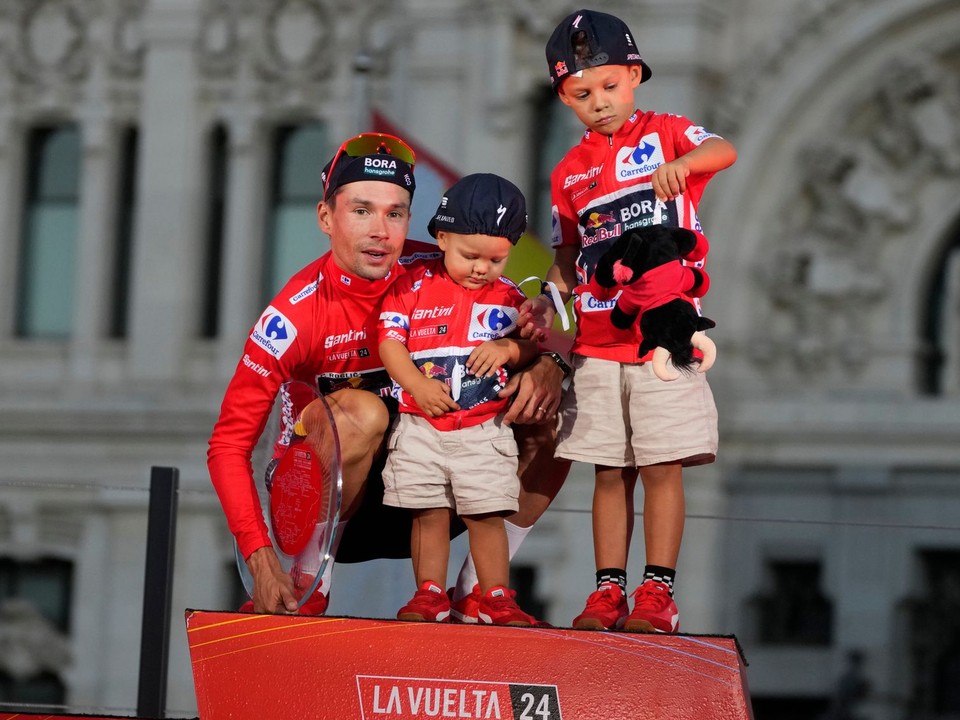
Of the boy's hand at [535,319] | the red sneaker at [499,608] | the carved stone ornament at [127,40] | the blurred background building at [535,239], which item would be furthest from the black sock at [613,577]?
the carved stone ornament at [127,40]

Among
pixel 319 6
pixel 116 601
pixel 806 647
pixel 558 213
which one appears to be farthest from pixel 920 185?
pixel 558 213

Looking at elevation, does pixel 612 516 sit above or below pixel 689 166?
below

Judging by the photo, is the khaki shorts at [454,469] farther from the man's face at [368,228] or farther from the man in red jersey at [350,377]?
the man's face at [368,228]

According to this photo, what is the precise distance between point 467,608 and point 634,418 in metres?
0.73

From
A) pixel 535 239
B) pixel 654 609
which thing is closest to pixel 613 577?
pixel 654 609

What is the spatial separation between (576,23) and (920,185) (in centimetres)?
1229

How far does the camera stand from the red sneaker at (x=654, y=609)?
5.39 metres

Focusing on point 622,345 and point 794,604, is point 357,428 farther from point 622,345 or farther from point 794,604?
point 794,604

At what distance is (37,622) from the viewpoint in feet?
64.1

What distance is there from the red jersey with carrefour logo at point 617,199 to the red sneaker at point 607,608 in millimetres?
649

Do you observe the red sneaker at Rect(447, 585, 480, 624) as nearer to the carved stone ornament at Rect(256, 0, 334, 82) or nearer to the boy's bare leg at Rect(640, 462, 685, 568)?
the boy's bare leg at Rect(640, 462, 685, 568)

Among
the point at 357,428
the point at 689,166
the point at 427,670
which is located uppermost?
the point at 689,166

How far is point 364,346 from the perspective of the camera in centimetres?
600

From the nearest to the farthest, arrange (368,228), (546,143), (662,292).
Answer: (662,292) < (368,228) < (546,143)
